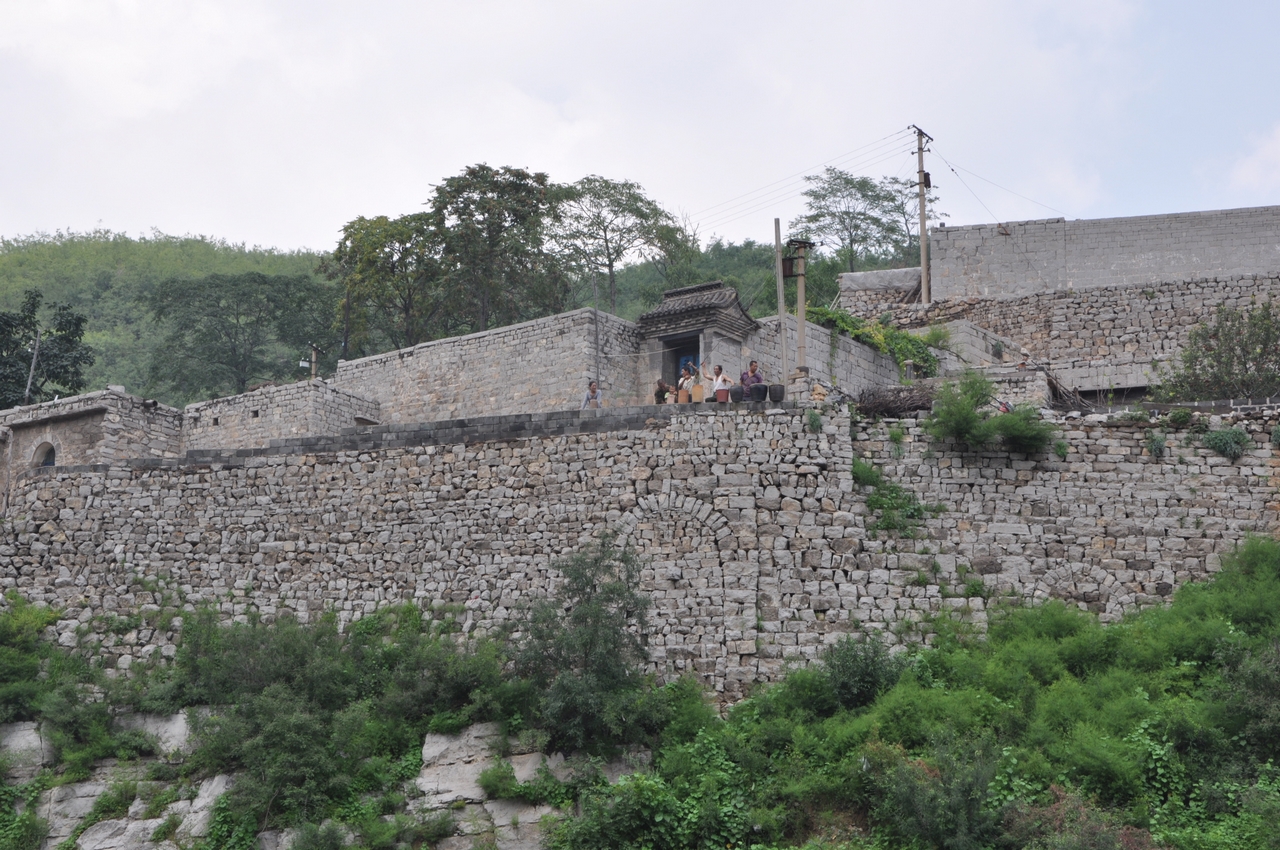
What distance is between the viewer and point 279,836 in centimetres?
1473

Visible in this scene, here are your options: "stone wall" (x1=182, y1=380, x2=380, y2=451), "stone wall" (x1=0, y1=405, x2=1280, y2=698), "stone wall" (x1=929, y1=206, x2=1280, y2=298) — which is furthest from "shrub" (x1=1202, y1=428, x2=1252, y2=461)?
"stone wall" (x1=182, y1=380, x2=380, y2=451)

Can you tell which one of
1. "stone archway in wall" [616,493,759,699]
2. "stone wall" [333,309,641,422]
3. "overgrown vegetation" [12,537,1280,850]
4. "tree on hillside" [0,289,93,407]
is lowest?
"overgrown vegetation" [12,537,1280,850]

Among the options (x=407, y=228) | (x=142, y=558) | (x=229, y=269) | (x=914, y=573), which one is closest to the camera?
(x=914, y=573)

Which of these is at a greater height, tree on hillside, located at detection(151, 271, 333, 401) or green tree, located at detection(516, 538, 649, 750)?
tree on hillside, located at detection(151, 271, 333, 401)

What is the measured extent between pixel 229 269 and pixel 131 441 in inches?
1191

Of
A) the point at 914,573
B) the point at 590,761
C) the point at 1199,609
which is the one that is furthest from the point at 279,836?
the point at 1199,609

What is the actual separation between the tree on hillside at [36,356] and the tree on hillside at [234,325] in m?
5.08

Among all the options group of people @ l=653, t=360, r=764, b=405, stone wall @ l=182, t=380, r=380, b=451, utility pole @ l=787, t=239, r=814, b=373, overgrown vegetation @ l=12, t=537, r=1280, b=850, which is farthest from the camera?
stone wall @ l=182, t=380, r=380, b=451

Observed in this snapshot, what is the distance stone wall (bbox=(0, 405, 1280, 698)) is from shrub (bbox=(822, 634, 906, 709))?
807 mm

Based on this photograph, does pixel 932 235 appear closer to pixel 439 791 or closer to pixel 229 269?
pixel 439 791

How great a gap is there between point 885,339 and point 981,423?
6721 millimetres

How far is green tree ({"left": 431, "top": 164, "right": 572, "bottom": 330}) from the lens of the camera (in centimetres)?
3042

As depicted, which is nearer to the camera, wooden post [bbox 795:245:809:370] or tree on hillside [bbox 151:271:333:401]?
wooden post [bbox 795:245:809:370]

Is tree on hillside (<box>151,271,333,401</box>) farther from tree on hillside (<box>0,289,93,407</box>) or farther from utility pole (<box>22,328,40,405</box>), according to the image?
utility pole (<box>22,328,40,405</box>)
